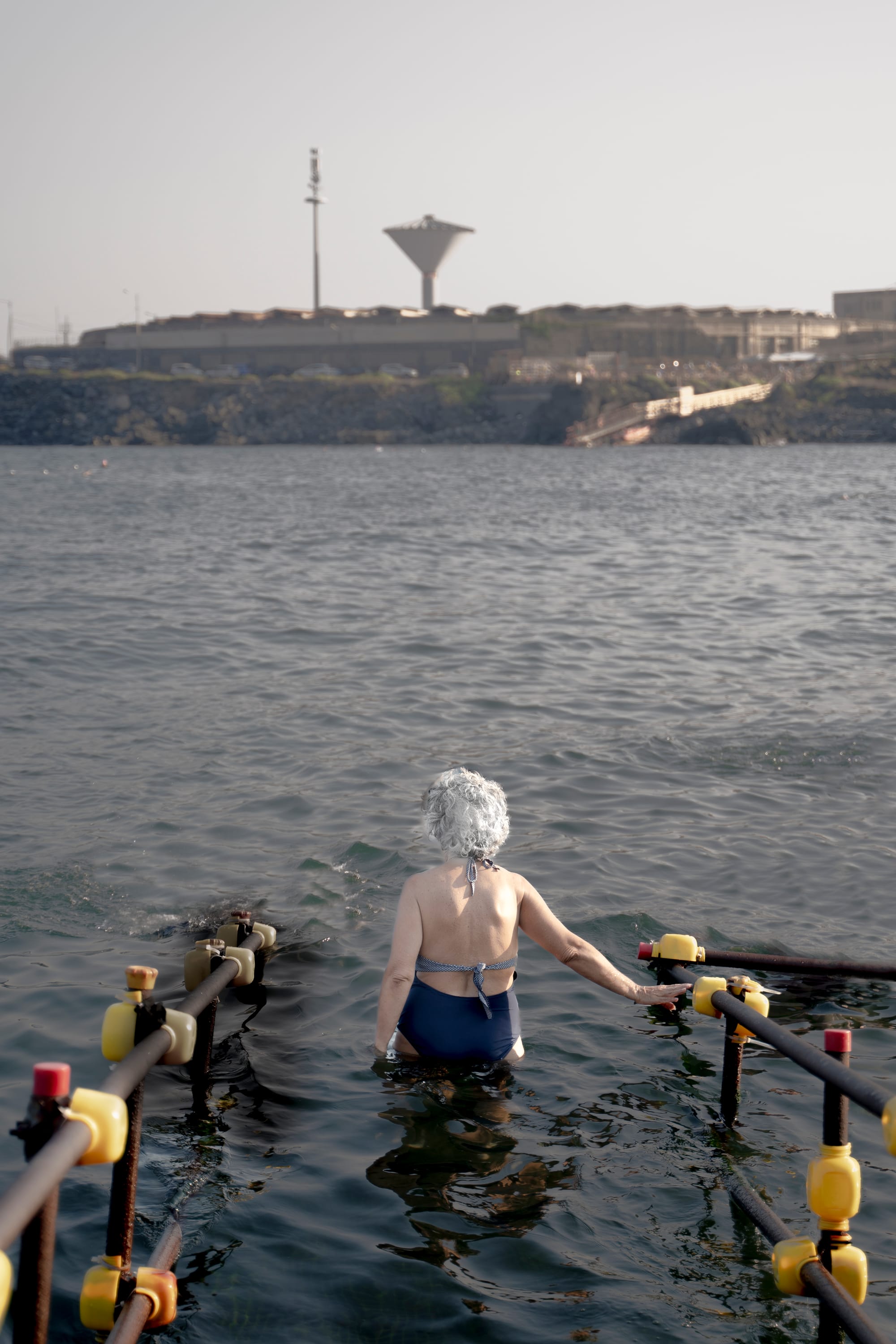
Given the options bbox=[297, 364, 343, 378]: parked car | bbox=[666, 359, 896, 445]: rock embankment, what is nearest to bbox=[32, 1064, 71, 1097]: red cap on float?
bbox=[666, 359, 896, 445]: rock embankment

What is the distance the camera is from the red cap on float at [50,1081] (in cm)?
268

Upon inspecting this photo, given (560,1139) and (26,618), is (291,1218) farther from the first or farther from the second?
(26,618)

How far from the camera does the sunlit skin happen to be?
16.0ft

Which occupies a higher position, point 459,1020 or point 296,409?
point 296,409

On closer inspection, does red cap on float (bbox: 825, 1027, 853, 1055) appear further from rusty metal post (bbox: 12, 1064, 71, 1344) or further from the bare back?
rusty metal post (bbox: 12, 1064, 71, 1344)

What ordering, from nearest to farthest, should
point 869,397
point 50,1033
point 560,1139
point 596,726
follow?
point 560,1139
point 50,1033
point 596,726
point 869,397

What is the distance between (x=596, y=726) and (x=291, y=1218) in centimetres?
836

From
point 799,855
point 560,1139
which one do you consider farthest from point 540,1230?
point 799,855

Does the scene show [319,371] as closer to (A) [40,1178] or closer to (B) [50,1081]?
(B) [50,1081]

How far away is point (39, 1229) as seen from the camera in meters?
2.67

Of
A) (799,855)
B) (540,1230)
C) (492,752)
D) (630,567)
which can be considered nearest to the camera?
(540,1230)

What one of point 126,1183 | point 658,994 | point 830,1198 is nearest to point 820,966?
point 658,994

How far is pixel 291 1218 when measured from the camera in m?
4.57

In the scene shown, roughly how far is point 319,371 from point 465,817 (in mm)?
138296
